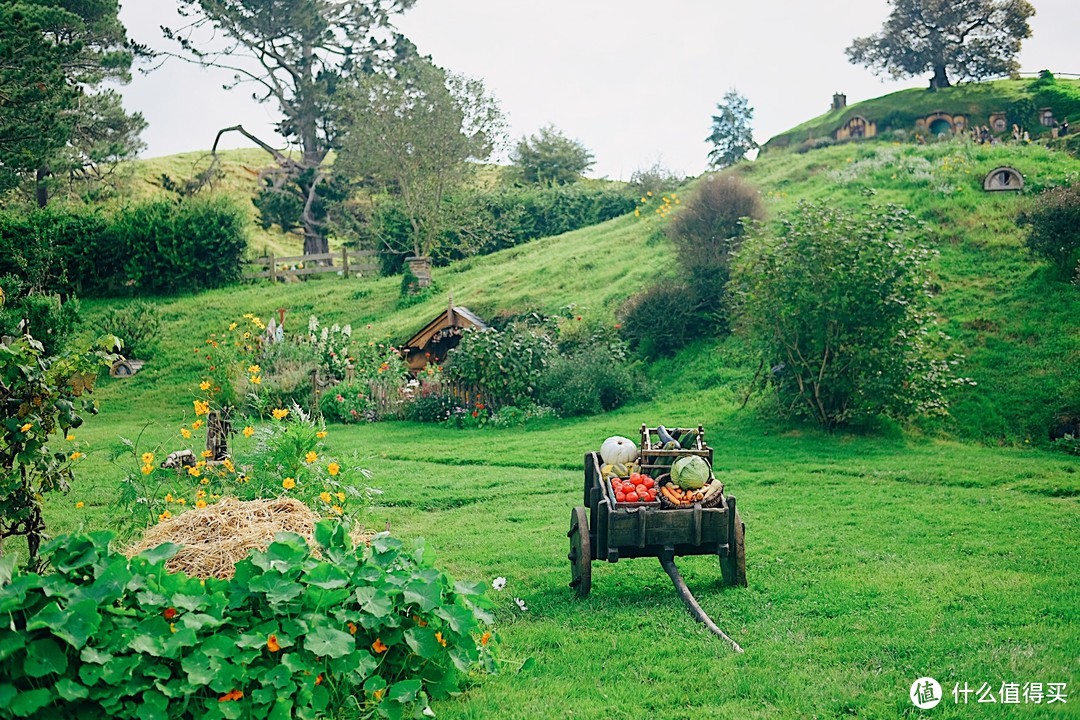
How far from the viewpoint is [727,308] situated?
59.4 ft

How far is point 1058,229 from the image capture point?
15953mm

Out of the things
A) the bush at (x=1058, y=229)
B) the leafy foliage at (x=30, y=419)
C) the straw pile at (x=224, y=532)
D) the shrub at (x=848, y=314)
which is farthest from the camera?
the bush at (x=1058, y=229)

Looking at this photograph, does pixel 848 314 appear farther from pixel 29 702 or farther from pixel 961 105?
pixel 961 105

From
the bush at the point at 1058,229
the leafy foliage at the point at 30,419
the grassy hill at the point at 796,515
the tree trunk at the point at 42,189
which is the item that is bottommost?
the grassy hill at the point at 796,515

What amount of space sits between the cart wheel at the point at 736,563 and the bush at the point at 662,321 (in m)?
12.4

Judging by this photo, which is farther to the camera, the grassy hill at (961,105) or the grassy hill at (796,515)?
the grassy hill at (961,105)

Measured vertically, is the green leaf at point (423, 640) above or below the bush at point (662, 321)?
below

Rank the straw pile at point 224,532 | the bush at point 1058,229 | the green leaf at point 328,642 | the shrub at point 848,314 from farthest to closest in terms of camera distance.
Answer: the bush at point 1058,229 → the shrub at point 848,314 → the straw pile at point 224,532 → the green leaf at point 328,642

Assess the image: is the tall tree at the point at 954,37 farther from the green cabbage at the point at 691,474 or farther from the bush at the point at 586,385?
the green cabbage at the point at 691,474

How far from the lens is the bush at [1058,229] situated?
615 inches

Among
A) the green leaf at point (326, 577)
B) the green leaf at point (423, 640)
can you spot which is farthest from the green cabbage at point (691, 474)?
the green leaf at point (326, 577)

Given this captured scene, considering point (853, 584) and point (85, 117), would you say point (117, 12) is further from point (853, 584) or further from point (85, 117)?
point (853, 584)

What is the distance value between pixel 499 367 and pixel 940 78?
1126 inches

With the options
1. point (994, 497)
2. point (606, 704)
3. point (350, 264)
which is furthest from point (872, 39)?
point (606, 704)
